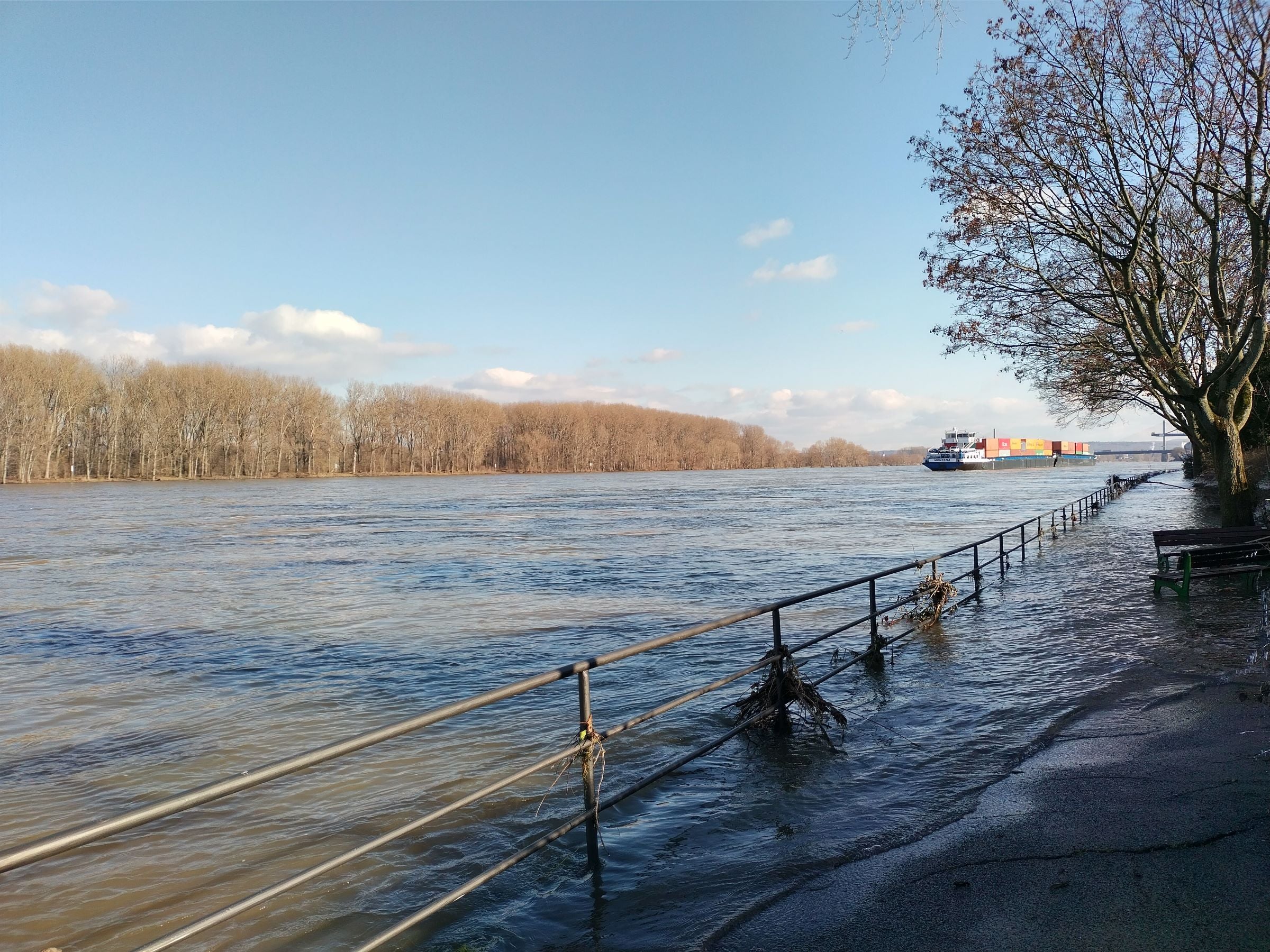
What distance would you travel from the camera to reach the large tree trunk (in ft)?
54.6

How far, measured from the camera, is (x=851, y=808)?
17.1 ft

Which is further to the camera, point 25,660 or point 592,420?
point 592,420

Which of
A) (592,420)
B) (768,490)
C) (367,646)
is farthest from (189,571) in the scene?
(592,420)

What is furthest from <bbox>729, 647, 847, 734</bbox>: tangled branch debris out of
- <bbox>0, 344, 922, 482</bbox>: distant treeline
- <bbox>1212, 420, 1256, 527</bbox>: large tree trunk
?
<bbox>0, 344, 922, 482</bbox>: distant treeline

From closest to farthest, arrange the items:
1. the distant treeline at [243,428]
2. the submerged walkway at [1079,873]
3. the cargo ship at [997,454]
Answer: the submerged walkway at [1079,873]
the distant treeline at [243,428]
the cargo ship at [997,454]

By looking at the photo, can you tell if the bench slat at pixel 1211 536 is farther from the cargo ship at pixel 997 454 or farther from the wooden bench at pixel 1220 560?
the cargo ship at pixel 997 454

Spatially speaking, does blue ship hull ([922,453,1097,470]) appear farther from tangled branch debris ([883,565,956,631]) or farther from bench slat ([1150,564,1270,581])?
tangled branch debris ([883,565,956,631])

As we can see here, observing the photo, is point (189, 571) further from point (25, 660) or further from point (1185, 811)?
point (1185, 811)

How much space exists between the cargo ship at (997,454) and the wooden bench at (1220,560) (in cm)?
11593

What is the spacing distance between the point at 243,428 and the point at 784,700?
4277 inches

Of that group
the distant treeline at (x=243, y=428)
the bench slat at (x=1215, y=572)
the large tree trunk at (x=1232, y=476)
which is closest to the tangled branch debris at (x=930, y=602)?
the bench slat at (x=1215, y=572)

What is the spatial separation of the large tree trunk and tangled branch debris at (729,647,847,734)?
575 inches

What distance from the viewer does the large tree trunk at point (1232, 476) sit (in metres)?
16.7

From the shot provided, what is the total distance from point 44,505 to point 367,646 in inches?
1968
